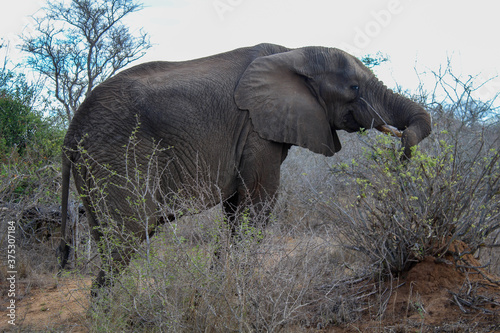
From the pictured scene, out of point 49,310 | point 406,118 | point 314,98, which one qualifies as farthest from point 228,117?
point 49,310

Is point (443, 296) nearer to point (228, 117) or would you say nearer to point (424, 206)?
point (424, 206)

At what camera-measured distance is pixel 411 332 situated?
139 inches

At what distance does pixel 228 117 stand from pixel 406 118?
1737mm

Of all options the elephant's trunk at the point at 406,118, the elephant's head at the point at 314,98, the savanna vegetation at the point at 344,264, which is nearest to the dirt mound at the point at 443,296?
the savanna vegetation at the point at 344,264

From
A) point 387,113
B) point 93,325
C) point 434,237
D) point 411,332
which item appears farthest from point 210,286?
point 387,113

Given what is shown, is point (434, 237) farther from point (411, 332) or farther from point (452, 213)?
point (411, 332)

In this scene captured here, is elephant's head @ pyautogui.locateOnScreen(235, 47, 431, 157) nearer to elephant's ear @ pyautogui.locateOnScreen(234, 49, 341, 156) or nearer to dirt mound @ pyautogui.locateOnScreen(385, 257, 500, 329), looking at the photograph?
elephant's ear @ pyautogui.locateOnScreen(234, 49, 341, 156)

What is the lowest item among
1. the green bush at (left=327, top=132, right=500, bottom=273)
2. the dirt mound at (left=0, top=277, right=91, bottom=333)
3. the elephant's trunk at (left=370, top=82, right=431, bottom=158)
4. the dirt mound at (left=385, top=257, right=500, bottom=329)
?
the dirt mound at (left=0, top=277, right=91, bottom=333)

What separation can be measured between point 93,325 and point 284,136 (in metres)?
2.62

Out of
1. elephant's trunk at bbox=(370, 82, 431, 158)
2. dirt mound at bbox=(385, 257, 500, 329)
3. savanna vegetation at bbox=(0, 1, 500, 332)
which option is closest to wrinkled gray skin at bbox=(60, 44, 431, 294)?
elephant's trunk at bbox=(370, 82, 431, 158)

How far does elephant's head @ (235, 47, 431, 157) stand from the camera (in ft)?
17.4

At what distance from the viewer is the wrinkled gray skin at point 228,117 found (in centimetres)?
466

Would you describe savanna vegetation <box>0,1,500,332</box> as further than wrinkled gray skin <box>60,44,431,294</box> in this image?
No

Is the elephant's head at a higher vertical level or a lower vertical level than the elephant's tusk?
higher
